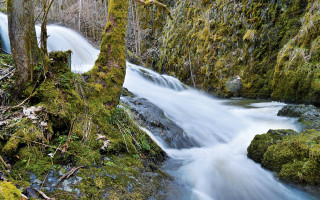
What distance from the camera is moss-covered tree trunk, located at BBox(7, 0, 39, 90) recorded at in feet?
7.49

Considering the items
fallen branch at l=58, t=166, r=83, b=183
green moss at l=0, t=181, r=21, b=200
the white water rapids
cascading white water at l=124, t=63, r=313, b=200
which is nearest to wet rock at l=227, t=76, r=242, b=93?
the white water rapids

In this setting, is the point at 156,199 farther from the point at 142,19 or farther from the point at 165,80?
the point at 142,19

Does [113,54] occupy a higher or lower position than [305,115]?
→ higher

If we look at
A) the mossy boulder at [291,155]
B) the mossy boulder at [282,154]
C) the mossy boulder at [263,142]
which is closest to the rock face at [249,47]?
the mossy boulder at [263,142]

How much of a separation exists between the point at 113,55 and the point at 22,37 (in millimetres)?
1305

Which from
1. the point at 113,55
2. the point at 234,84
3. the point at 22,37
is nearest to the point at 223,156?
the point at 113,55

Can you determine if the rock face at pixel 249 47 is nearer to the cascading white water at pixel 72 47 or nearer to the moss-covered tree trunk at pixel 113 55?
the cascading white water at pixel 72 47

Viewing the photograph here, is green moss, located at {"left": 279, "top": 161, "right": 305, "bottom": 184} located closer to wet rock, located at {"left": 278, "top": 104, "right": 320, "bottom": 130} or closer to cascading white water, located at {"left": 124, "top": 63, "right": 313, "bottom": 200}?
cascading white water, located at {"left": 124, "top": 63, "right": 313, "bottom": 200}

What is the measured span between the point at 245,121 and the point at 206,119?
1304mm

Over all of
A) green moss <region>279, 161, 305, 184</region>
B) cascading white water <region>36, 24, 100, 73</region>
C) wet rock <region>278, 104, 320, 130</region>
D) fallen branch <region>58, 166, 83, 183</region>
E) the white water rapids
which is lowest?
the white water rapids

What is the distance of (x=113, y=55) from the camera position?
333cm

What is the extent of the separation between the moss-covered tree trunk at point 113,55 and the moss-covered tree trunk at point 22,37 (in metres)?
0.95

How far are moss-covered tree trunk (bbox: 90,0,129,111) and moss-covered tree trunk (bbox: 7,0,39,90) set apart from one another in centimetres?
95

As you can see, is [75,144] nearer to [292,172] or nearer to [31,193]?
[31,193]
